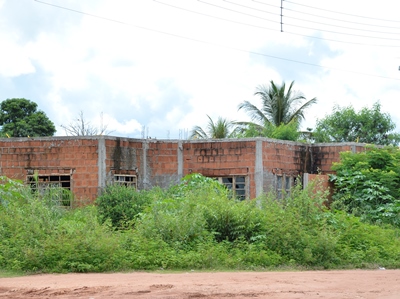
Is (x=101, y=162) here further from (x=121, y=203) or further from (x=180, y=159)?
(x=180, y=159)

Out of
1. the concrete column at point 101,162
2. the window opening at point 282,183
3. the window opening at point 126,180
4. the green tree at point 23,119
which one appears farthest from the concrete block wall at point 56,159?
the green tree at point 23,119

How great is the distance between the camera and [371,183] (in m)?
21.2

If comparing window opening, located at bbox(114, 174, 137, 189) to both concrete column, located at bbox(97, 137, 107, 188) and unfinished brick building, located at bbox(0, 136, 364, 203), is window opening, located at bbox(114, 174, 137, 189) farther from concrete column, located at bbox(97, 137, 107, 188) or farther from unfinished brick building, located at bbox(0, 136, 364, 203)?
concrete column, located at bbox(97, 137, 107, 188)

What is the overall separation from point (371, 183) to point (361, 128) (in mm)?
15316

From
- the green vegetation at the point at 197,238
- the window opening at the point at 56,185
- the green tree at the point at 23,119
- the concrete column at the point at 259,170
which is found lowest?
the green vegetation at the point at 197,238

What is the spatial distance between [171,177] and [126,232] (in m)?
6.61

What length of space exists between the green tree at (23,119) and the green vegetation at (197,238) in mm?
22085

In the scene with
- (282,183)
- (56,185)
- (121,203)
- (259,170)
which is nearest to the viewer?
(121,203)

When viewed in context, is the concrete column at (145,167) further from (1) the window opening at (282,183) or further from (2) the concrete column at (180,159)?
(1) the window opening at (282,183)

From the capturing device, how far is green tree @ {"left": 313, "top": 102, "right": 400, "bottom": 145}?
35938 millimetres

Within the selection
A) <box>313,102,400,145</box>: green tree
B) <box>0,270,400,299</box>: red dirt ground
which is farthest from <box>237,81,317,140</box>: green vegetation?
<box>0,270,400,299</box>: red dirt ground

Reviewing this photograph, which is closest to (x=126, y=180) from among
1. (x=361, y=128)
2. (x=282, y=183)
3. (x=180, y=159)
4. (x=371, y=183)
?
(x=180, y=159)

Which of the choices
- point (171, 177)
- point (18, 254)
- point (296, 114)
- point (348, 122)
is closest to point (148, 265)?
point (18, 254)

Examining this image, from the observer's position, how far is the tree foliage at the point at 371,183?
68.2 ft
